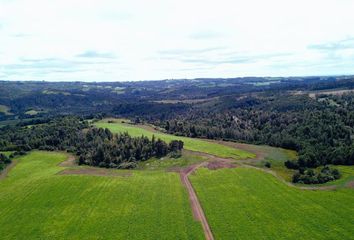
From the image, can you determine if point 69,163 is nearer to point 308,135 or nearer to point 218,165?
point 218,165

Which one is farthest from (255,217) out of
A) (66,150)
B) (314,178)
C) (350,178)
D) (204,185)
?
(66,150)

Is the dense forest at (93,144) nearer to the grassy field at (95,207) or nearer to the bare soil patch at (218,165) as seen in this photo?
the bare soil patch at (218,165)

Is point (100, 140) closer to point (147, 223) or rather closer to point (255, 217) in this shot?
point (147, 223)

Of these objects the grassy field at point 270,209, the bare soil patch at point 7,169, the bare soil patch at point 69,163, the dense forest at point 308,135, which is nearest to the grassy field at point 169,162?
the grassy field at point 270,209

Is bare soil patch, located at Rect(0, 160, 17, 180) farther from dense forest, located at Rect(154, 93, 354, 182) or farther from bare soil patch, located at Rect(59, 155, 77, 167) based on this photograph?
dense forest, located at Rect(154, 93, 354, 182)

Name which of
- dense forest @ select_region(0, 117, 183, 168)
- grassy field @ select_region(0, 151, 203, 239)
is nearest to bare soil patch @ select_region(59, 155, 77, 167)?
dense forest @ select_region(0, 117, 183, 168)

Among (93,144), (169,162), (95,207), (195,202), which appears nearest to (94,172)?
(169,162)
